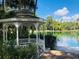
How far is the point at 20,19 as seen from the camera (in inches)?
618

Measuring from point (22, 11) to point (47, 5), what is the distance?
9951 centimetres

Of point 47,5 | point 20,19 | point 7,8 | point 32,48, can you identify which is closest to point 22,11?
point 20,19

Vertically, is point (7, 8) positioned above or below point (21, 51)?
above

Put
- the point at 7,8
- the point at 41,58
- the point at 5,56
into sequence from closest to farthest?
the point at 5,56 → the point at 41,58 → the point at 7,8

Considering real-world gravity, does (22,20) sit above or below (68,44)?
above

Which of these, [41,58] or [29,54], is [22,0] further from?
[29,54]

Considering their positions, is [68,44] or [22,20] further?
[68,44]

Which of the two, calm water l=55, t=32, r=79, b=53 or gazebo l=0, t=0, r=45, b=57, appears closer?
gazebo l=0, t=0, r=45, b=57

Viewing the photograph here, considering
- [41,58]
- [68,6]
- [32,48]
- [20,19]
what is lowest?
[41,58]

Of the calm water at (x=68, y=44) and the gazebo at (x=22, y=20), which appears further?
the calm water at (x=68, y=44)

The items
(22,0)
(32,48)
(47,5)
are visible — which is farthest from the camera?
(47,5)

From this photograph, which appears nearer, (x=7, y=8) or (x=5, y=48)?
(x=5, y=48)

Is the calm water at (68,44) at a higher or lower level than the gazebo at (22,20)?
lower

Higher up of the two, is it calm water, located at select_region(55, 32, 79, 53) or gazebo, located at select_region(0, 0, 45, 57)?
gazebo, located at select_region(0, 0, 45, 57)
